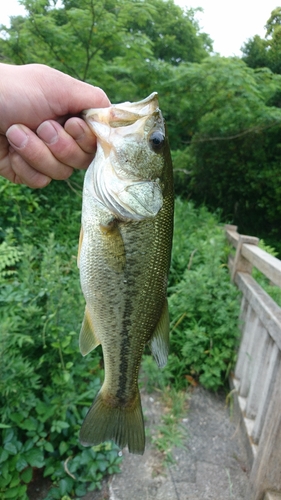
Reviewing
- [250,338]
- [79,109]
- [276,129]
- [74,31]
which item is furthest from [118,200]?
[276,129]

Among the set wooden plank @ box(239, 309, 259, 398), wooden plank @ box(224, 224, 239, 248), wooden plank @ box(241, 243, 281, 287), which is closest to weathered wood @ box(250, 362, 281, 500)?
wooden plank @ box(241, 243, 281, 287)

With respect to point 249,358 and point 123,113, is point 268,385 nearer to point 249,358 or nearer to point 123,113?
point 249,358

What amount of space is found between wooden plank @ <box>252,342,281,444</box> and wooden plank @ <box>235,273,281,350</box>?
0.11 m

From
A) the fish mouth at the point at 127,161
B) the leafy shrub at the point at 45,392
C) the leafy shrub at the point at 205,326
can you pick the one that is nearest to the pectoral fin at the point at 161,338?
the fish mouth at the point at 127,161

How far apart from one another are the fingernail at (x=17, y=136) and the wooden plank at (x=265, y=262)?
1.83 metres

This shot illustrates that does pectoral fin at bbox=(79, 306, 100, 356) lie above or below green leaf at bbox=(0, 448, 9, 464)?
above

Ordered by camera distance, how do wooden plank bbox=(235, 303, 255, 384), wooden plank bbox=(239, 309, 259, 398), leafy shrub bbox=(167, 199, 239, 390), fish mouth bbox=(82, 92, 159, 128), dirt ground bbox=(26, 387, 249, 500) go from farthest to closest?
leafy shrub bbox=(167, 199, 239, 390) < wooden plank bbox=(235, 303, 255, 384) < wooden plank bbox=(239, 309, 259, 398) < dirt ground bbox=(26, 387, 249, 500) < fish mouth bbox=(82, 92, 159, 128)

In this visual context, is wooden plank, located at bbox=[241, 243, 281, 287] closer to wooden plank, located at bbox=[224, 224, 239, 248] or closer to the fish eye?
wooden plank, located at bbox=[224, 224, 239, 248]

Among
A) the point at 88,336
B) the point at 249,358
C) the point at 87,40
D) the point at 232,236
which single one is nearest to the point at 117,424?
the point at 88,336

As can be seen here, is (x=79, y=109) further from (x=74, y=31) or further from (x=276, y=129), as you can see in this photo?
(x=276, y=129)

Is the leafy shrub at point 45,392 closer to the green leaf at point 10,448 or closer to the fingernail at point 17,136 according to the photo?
the green leaf at point 10,448

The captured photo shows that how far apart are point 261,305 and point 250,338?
517mm

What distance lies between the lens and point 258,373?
116 inches

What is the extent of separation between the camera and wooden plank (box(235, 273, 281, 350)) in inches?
100
